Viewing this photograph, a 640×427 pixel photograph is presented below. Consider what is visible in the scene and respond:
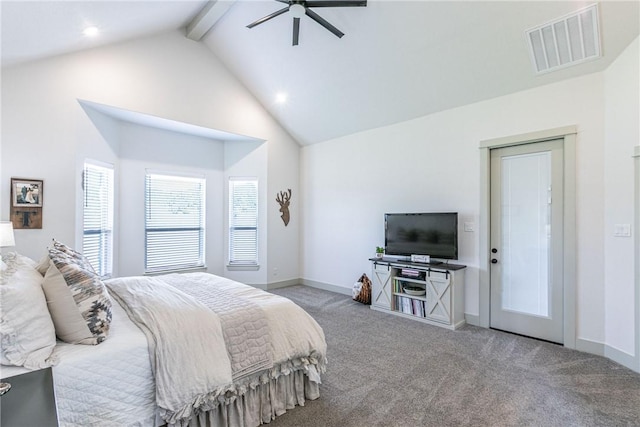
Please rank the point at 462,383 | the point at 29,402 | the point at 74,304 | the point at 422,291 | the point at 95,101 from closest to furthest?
1. the point at 29,402
2. the point at 74,304
3. the point at 462,383
4. the point at 95,101
5. the point at 422,291

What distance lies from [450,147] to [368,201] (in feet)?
5.01

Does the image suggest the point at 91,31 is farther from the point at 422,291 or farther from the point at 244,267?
the point at 422,291

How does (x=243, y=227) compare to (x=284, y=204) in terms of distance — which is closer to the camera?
(x=243, y=227)

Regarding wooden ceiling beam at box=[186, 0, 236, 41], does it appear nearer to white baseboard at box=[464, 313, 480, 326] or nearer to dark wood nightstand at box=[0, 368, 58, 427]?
dark wood nightstand at box=[0, 368, 58, 427]

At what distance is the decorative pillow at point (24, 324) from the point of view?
1.44m

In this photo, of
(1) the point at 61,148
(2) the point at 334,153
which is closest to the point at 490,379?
(2) the point at 334,153

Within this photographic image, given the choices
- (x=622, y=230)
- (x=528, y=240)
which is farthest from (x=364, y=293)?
(x=622, y=230)

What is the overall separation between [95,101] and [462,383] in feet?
16.5

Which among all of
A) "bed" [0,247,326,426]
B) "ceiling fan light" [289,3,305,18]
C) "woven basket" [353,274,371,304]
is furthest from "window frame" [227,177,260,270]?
"bed" [0,247,326,426]

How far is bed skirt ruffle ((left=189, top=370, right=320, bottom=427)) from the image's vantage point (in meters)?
1.87

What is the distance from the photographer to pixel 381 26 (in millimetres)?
3545

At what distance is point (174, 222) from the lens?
17.2ft

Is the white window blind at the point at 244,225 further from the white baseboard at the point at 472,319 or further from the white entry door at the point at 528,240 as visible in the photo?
the white entry door at the point at 528,240

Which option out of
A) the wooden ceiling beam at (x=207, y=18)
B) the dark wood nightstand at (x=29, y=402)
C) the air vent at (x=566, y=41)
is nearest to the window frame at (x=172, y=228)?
the wooden ceiling beam at (x=207, y=18)
